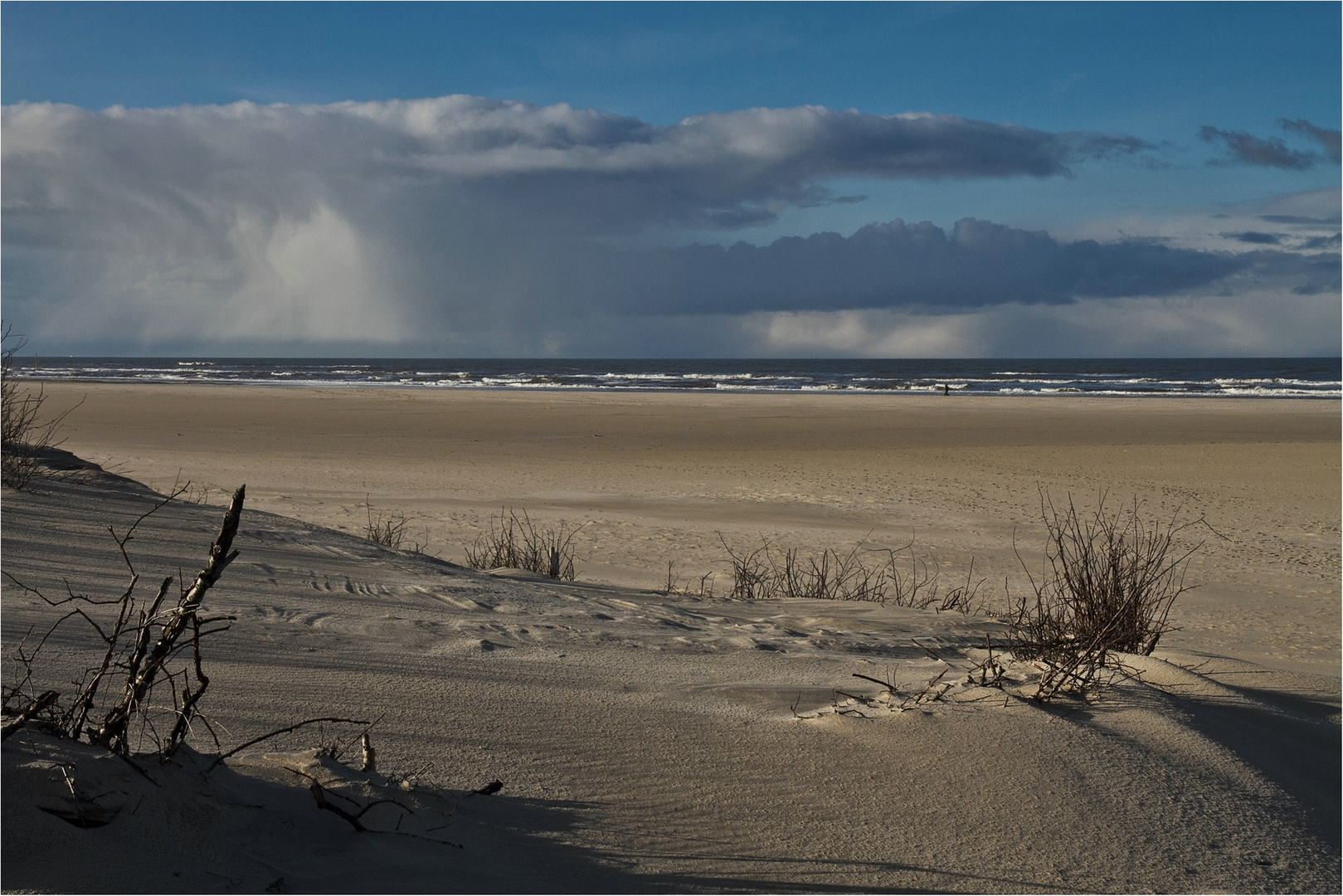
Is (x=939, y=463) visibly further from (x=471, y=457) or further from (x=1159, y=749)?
(x=1159, y=749)

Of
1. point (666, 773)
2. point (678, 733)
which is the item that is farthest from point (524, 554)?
point (666, 773)

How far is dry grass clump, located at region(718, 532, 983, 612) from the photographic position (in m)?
6.87

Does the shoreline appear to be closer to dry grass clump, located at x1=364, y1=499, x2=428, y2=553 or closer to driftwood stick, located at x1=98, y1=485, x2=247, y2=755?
dry grass clump, located at x1=364, y1=499, x2=428, y2=553

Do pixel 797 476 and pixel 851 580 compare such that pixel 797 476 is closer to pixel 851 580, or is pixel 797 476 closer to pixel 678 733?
pixel 851 580

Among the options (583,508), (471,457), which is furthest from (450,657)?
(471,457)

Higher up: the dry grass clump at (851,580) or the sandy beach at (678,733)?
the sandy beach at (678,733)

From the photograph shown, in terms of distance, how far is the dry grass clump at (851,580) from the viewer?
6871mm

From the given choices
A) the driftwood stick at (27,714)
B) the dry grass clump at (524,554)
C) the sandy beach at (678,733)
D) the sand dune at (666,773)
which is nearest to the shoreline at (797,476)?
the sandy beach at (678,733)

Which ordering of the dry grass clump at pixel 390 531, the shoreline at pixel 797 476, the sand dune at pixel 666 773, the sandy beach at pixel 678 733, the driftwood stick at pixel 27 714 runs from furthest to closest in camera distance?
the shoreline at pixel 797 476
the dry grass clump at pixel 390 531
the sandy beach at pixel 678 733
the sand dune at pixel 666 773
the driftwood stick at pixel 27 714

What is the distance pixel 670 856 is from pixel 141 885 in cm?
110

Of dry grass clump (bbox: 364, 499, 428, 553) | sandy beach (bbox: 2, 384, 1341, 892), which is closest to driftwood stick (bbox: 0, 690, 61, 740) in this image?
sandy beach (bbox: 2, 384, 1341, 892)

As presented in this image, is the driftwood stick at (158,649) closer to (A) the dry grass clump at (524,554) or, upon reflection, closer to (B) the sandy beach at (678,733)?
(B) the sandy beach at (678,733)

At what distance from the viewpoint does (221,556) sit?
179 cm

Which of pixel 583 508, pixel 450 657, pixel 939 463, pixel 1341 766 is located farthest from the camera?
pixel 939 463
